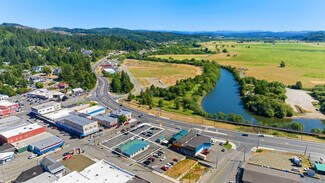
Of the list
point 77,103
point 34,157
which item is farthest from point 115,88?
point 34,157

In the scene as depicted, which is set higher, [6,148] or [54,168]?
[54,168]

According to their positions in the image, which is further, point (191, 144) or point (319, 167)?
point (191, 144)

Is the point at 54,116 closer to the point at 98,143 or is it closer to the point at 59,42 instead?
the point at 98,143

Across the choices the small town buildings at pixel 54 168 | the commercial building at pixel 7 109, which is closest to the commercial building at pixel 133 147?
the small town buildings at pixel 54 168

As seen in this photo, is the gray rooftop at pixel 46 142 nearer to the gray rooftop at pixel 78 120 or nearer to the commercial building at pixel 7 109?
the gray rooftop at pixel 78 120

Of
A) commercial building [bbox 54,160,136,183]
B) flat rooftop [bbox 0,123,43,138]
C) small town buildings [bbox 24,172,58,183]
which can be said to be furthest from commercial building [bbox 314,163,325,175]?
flat rooftop [bbox 0,123,43,138]

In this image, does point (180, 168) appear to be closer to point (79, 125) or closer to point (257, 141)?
point (257, 141)

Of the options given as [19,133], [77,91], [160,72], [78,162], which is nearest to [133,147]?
[78,162]
